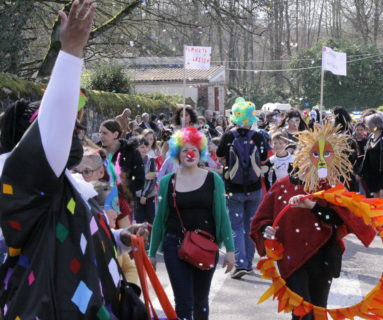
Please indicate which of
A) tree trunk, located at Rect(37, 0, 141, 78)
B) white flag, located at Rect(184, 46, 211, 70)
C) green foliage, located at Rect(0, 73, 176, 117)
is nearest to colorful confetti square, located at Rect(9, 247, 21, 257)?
green foliage, located at Rect(0, 73, 176, 117)

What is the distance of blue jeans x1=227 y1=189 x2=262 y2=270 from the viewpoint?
7.50 metres

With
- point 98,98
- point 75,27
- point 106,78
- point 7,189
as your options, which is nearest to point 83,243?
point 7,189

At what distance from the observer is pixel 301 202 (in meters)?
4.53

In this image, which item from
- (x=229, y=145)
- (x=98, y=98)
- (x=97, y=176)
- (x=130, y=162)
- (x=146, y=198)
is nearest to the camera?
(x=97, y=176)

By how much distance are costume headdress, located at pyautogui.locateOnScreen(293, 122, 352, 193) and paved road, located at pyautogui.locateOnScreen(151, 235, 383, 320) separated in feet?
5.78

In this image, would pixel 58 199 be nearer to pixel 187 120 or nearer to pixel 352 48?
pixel 187 120

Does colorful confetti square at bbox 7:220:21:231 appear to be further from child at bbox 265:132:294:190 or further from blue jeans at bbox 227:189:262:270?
child at bbox 265:132:294:190

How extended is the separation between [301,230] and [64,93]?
291cm

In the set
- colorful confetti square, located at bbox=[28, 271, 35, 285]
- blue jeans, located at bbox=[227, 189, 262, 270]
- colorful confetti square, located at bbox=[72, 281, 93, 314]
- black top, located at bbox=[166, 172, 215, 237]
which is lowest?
blue jeans, located at bbox=[227, 189, 262, 270]

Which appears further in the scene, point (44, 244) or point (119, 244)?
point (119, 244)

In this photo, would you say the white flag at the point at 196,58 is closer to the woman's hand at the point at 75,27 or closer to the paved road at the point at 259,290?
the paved road at the point at 259,290

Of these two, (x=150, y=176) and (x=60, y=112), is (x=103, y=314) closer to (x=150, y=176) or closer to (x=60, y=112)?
(x=60, y=112)

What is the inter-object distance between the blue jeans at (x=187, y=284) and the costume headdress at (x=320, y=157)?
40.5 inches

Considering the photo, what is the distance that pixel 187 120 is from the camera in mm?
10109
